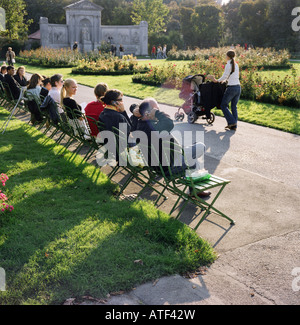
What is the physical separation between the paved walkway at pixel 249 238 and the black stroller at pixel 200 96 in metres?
2.20

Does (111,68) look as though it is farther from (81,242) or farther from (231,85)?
(81,242)

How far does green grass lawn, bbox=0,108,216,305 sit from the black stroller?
16.0 ft

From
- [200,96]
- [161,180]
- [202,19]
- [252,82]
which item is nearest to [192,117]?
[200,96]

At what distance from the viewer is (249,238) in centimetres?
445

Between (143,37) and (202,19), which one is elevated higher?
(202,19)

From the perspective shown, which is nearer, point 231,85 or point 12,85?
point 231,85

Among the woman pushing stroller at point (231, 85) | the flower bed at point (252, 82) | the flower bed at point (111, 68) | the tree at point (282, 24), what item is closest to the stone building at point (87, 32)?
the tree at point (282, 24)

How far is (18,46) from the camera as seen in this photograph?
Answer: 52.4 m

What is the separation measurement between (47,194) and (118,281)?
8.07ft

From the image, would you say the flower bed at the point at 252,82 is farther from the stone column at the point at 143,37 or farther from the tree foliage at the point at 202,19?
the stone column at the point at 143,37

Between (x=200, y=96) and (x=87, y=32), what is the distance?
46.0m

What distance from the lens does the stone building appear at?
51.6m
